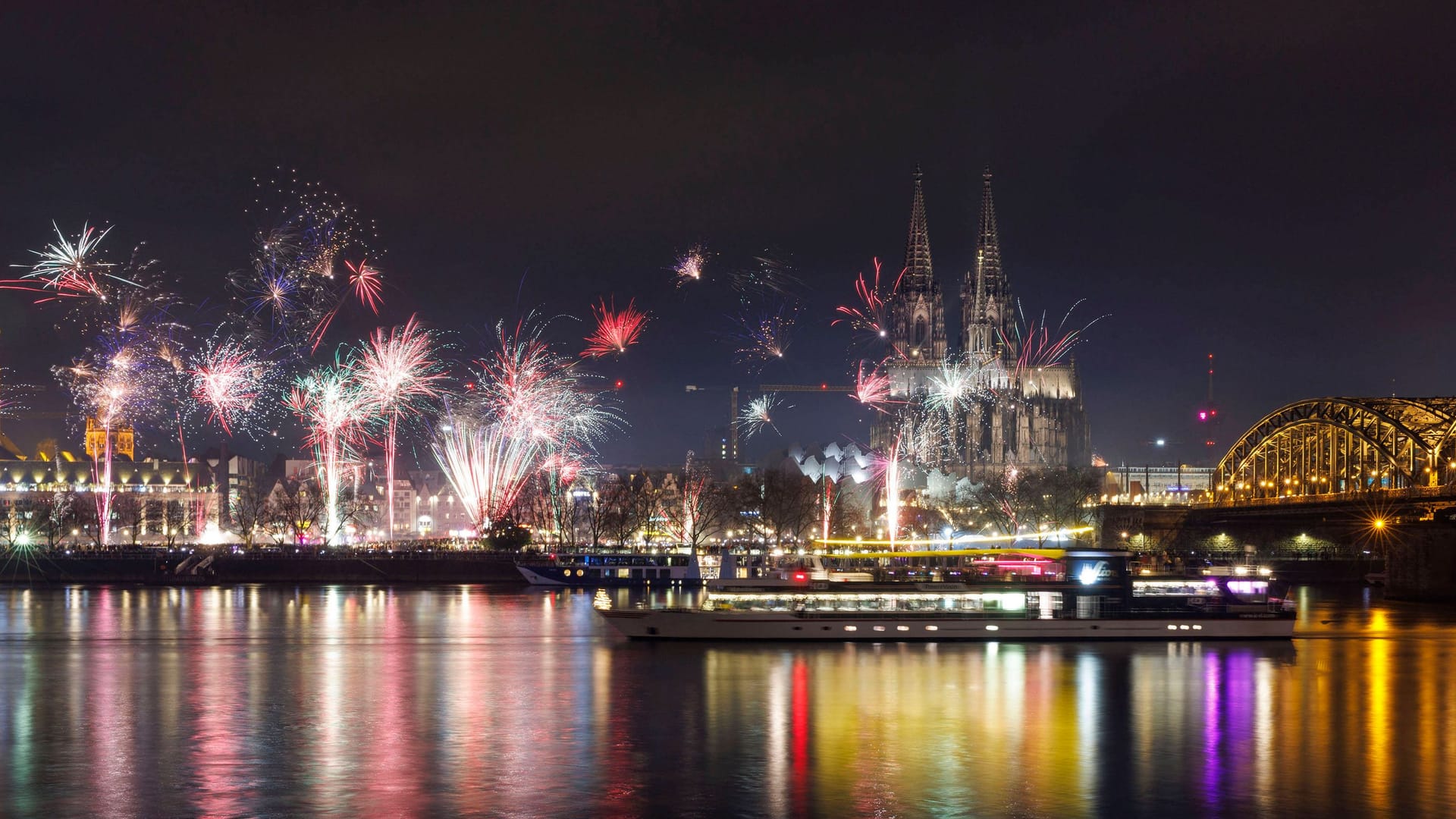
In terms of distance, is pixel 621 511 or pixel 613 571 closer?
pixel 613 571

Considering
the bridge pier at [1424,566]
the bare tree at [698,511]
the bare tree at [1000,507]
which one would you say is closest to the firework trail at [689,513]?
the bare tree at [698,511]

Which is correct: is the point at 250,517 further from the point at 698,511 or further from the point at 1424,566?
the point at 1424,566

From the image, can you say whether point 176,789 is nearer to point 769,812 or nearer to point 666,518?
point 769,812

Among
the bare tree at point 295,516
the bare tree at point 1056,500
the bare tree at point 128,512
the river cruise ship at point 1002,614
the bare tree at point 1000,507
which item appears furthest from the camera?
the bare tree at point 128,512

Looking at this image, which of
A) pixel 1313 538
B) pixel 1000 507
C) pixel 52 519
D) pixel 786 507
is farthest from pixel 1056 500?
pixel 52 519

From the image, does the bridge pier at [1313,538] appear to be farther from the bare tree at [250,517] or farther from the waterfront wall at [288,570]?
the bare tree at [250,517]

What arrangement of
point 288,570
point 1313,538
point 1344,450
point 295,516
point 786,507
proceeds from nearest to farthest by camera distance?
1. point 288,570
2. point 1344,450
3. point 1313,538
4. point 295,516
5. point 786,507
